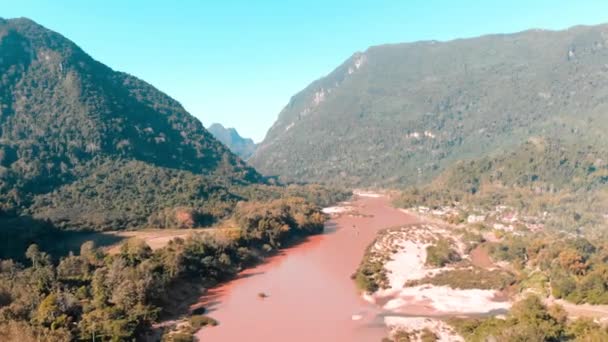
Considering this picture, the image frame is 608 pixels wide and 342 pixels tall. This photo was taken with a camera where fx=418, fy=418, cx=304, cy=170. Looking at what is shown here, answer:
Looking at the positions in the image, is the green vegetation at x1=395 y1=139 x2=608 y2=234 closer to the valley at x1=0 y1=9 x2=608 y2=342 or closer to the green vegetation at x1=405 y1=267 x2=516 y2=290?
the valley at x1=0 y1=9 x2=608 y2=342

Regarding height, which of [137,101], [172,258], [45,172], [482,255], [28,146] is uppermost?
[137,101]

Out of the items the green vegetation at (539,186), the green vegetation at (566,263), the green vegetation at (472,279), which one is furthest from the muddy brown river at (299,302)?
the green vegetation at (539,186)

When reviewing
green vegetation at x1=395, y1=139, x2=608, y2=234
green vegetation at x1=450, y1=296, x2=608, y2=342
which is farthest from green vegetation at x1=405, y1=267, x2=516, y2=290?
green vegetation at x1=395, y1=139, x2=608, y2=234

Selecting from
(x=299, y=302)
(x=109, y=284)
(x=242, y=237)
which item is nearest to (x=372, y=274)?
(x=299, y=302)

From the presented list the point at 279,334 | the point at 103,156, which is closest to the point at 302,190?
the point at 103,156

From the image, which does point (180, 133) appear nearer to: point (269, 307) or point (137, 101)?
point (137, 101)

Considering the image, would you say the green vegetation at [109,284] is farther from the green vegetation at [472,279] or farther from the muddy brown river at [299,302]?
the green vegetation at [472,279]

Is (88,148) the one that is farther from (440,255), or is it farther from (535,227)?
(535,227)
